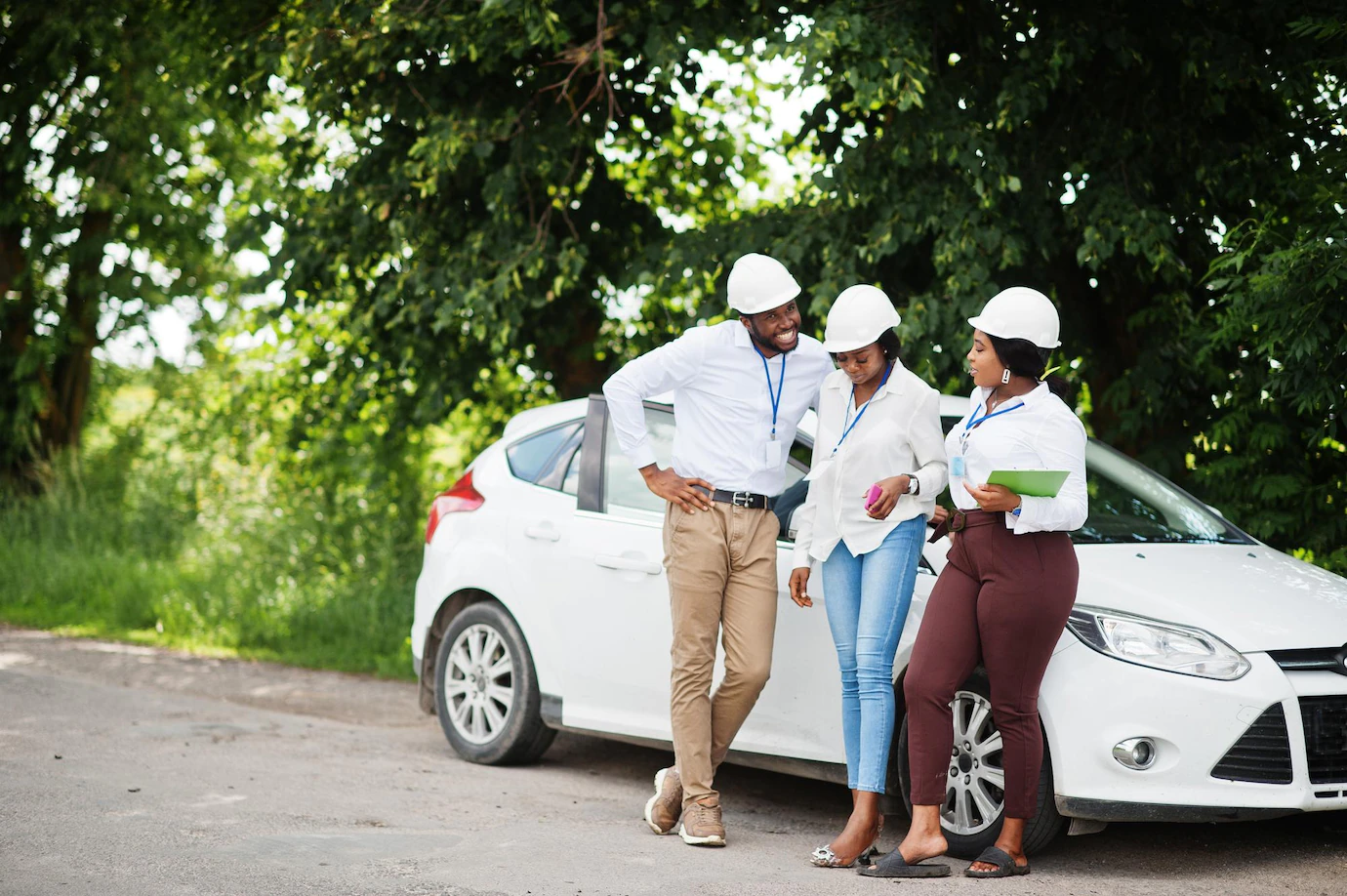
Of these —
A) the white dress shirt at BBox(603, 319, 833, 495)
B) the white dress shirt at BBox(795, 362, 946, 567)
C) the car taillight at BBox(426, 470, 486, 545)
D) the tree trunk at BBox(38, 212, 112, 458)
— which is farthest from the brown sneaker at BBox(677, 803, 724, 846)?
the tree trunk at BBox(38, 212, 112, 458)

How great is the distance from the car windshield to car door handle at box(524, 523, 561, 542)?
239 centimetres

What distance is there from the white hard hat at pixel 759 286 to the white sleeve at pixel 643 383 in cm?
24

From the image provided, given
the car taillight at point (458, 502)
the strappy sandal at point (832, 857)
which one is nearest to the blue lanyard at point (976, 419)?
the strappy sandal at point (832, 857)

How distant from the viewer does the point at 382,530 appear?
12.2 metres

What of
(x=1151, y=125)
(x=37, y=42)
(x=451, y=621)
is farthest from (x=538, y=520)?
(x=37, y=42)

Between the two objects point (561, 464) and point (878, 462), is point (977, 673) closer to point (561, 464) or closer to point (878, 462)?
point (878, 462)

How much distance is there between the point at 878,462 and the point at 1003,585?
0.66 meters

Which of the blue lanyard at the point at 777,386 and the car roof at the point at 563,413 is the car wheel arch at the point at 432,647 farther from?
the blue lanyard at the point at 777,386

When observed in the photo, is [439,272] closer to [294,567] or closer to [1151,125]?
[294,567]

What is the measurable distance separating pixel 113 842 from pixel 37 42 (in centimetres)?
1079

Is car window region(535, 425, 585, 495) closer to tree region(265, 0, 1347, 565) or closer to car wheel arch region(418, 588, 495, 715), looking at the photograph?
car wheel arch region(418, 588, 495, 715)

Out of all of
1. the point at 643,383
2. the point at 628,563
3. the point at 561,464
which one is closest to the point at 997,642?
the point at 643,383

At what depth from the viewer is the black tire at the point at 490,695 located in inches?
272

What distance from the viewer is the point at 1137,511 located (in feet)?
20.1
